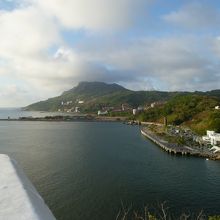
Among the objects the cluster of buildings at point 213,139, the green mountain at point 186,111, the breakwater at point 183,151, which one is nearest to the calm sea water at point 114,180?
the breakwater at point 183,151

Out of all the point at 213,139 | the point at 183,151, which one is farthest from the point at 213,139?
the point at 183,151

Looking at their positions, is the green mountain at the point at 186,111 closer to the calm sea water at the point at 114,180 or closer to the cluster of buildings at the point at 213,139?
the cluster of buildings at the point at 213,139

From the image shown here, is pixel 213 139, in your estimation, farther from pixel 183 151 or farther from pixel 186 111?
pixel 186 111

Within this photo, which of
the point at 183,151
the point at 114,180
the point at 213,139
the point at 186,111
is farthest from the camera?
the point at 186,111

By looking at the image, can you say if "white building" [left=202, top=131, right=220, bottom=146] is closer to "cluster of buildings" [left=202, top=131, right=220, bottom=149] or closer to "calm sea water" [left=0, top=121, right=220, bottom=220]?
"cluster of buildings" [left=202, top=131, right=220, bottom=149]

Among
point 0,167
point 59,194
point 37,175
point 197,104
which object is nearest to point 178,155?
point 37,175

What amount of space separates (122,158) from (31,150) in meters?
18.4

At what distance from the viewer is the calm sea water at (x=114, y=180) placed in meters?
25.7

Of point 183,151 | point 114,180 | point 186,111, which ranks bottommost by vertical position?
point 114,180

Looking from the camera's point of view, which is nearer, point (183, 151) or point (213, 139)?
point (183, 151)

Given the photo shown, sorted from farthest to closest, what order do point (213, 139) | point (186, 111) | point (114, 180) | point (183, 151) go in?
point (186, 111)
point (213, 139)
point (183, 151)
point (114, 180)

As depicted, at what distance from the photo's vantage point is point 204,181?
113 ft

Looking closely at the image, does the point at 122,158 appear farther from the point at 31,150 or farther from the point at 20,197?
the point at 20,197

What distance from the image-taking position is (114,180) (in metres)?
34.1
